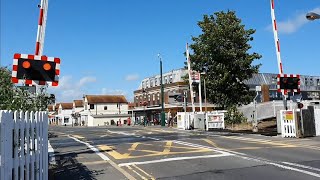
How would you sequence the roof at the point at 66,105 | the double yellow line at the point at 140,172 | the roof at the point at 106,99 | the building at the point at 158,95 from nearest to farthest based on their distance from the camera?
1. the double yellow line at the point at 140,172
2. the building at the point at 158,95
3. the roof at the point at 106,99
4. the roof at the point at 66,105

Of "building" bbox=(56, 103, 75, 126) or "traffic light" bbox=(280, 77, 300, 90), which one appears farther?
"building" bbox=(56, 103, 75, 126)

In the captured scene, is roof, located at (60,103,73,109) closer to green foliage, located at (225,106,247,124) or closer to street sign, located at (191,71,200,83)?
street sign, located at (191,71,200,83)

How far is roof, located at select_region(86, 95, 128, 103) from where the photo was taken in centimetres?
10262

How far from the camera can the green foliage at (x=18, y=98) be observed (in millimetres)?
8266

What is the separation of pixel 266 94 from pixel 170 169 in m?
89.6

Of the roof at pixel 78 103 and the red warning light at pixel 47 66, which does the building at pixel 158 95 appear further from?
the red warning light at pixel 47 66

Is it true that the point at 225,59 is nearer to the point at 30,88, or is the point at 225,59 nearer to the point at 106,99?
the point at 30,88

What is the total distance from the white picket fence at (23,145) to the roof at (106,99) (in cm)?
9488

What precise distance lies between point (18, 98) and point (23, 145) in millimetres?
2404

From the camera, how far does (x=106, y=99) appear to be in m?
105

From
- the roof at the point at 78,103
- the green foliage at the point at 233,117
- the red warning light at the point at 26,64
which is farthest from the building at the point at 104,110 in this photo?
the red warning light at the point at 26,64

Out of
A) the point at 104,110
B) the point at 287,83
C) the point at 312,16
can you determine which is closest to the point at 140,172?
the point at 312,16

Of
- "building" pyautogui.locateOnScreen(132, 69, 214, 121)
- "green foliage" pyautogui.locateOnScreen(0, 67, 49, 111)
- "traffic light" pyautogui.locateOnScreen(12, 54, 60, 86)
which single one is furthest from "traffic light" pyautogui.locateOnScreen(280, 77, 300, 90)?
"building" pyautogui.locateOnScreen(132, 69, 214, 121)

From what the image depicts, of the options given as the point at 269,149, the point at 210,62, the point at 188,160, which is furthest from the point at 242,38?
the point at 188,160
